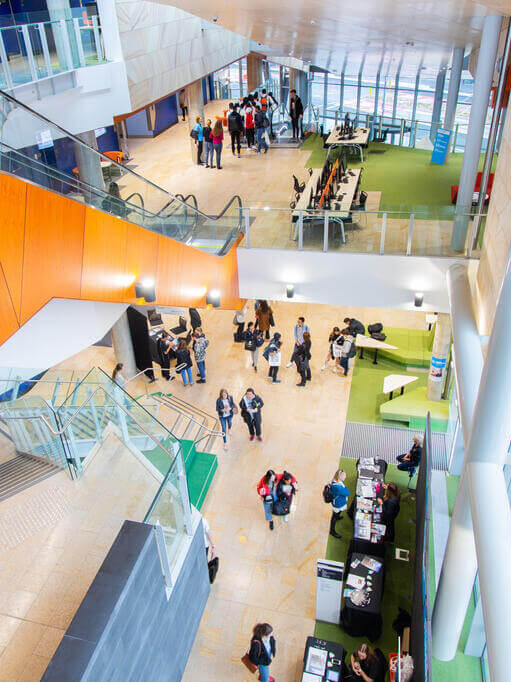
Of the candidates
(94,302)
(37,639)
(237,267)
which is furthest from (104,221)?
(37,639)

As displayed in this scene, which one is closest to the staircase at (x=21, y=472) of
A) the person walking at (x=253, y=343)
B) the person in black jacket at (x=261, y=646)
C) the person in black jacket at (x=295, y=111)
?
the person in black jacket at (x=261, y=646)

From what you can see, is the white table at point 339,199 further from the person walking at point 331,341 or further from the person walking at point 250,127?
the person walking at point 250,127

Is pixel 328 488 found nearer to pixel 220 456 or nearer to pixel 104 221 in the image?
pixel 220 456

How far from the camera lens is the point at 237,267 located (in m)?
11.6

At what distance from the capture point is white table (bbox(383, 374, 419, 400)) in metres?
12.3

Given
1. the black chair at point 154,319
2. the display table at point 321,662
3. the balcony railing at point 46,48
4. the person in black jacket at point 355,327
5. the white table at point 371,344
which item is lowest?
the black chair at point 154,319

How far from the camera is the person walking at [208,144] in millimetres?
17344

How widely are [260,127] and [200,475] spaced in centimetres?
1330

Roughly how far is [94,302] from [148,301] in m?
0.97

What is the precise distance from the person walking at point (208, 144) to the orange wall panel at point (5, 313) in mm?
12075

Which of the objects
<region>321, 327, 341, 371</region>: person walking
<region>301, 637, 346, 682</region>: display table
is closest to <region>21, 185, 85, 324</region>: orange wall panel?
<region>301, 637, 346, 682</region>: display table

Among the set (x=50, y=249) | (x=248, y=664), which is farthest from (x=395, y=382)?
(x=50, y=249)

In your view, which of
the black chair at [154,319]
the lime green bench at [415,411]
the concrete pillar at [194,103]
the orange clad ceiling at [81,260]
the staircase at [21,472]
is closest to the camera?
the staircase at [21,472]

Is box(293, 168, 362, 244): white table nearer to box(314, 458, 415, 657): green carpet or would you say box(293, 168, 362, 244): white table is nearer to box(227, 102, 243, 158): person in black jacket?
box(314, 458, 415, 657): green carpet
